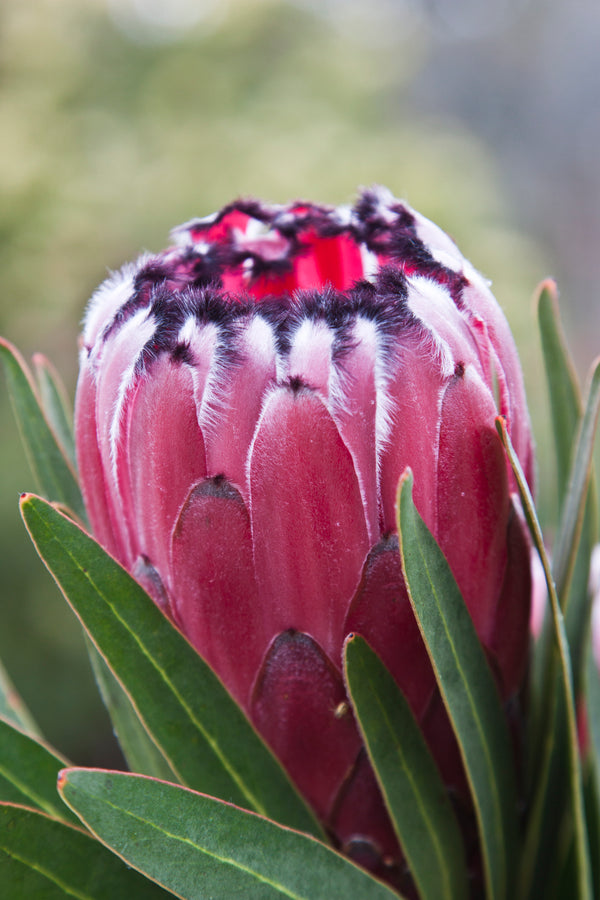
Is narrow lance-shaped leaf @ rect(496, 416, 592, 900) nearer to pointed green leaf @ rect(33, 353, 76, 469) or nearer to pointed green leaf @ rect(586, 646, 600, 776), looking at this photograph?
pointed green leaf @ rect(586, 646, 600, 776)

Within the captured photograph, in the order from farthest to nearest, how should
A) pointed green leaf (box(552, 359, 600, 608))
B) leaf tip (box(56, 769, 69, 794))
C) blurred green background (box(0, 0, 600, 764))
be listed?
blurred green background (box(0, 0, 600, 764)), pointed green leaf (box(552, 359, 600, 608)), leaf tip (box(56, 769, 69, 794))

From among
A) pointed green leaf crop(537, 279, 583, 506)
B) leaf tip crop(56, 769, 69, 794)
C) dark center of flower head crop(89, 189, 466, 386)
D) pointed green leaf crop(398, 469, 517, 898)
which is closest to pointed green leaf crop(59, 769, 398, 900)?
leaf tip crop(56, 769, 69, 794)

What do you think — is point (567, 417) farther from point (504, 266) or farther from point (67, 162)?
point (67, 162)

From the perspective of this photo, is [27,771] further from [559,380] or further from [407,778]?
[559,380]

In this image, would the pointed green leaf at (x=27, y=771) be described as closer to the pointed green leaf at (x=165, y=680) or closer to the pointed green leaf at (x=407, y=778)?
the pointed green leaf at (x=165, y=680)

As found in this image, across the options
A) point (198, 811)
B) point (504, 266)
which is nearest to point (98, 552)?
point (198, 811)

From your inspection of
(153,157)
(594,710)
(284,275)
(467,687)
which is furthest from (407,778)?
(153,157)
